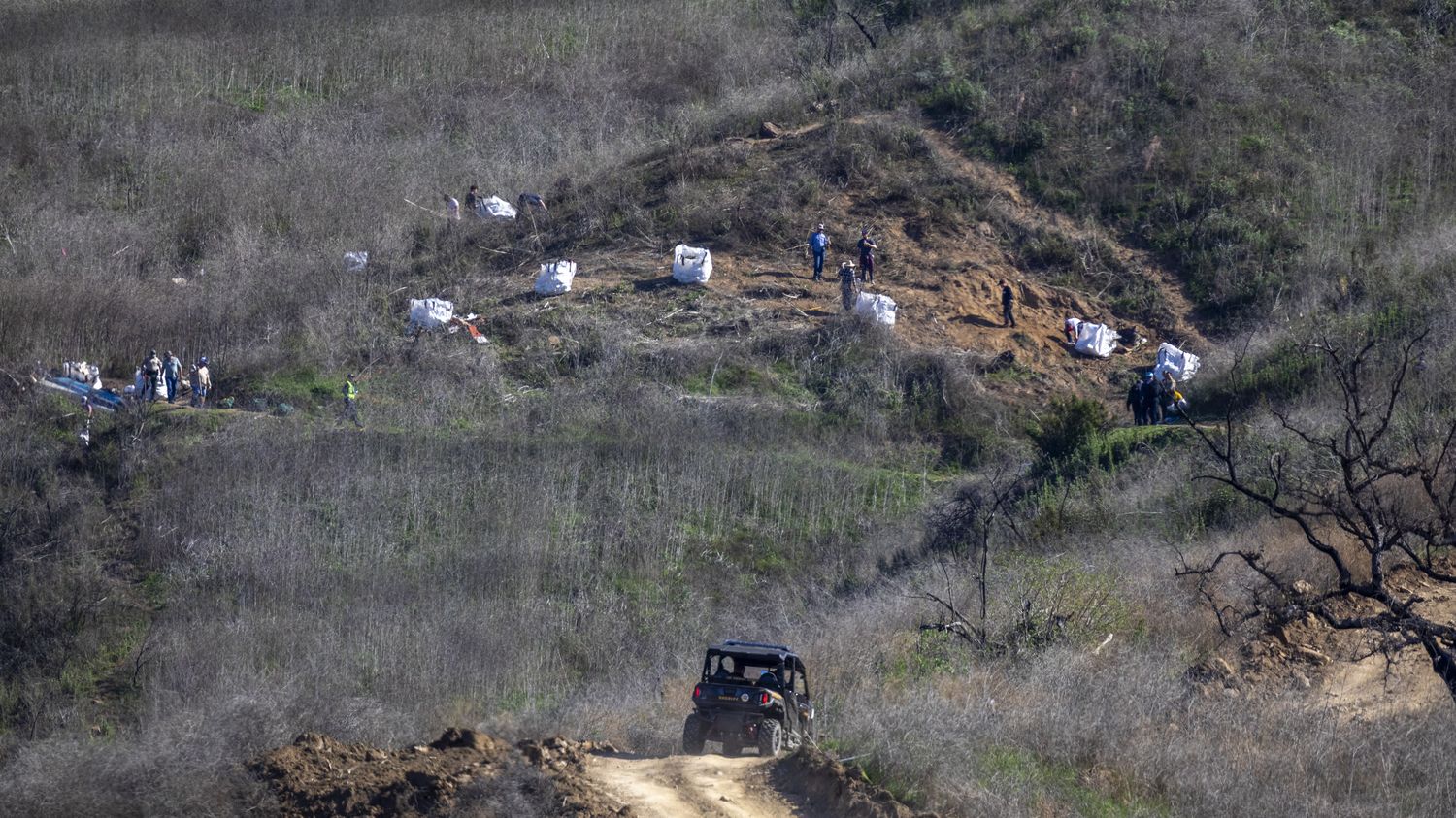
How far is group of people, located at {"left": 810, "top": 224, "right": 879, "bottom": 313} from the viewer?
28.1 m

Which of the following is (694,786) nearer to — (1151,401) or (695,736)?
(695,736)

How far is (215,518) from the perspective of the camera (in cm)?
2417

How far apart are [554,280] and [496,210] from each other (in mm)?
4011

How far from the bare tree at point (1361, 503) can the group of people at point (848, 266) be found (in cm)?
739

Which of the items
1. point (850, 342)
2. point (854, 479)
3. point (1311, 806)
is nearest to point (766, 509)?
point (854, 479)

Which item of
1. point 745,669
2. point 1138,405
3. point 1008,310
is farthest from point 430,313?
point 745,669

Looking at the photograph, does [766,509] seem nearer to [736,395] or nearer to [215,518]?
[736,395]

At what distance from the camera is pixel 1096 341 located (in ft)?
91.9

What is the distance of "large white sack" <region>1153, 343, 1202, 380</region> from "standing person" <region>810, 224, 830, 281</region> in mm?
6327

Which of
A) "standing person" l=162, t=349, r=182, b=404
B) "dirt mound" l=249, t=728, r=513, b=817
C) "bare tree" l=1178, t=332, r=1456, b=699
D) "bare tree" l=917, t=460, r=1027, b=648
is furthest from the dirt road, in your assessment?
"standing person" l=162, t=349, r=182, b=404

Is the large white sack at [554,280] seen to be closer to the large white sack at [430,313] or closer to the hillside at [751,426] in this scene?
the hillside at [751,426]

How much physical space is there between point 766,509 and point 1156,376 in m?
7.18

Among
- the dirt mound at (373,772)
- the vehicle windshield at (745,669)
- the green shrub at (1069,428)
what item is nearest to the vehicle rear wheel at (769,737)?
the vehicle windshield at (745,669)

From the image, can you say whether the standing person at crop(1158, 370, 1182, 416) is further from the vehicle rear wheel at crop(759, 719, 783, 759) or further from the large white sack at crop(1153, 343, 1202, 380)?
the vehicle rear wheel at crop(759, 719, 783, 759)
